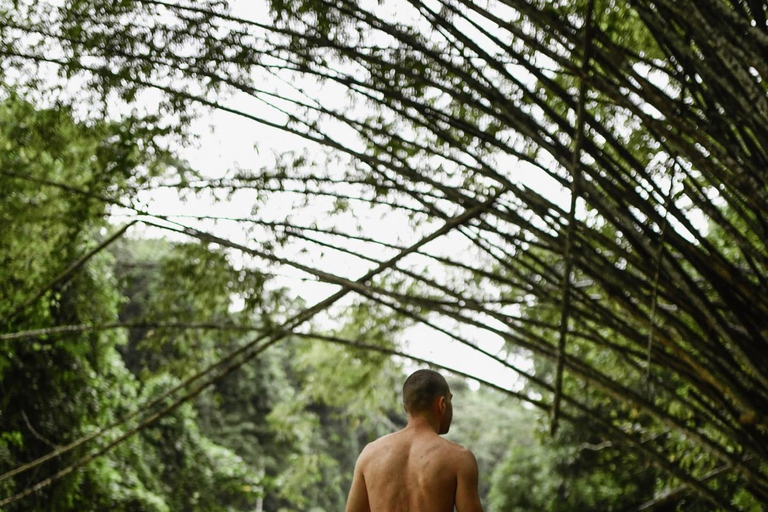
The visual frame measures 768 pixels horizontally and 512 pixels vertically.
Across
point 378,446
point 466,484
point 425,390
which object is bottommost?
point 466,484

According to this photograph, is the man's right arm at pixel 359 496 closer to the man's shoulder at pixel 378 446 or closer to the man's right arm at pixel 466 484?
the man's shoulder at pixel 378 446

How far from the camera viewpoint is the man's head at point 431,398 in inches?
72.1

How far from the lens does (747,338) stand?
2090 millimetres

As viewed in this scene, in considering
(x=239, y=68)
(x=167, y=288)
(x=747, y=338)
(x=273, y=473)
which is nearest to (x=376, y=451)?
(x=747, y=338)

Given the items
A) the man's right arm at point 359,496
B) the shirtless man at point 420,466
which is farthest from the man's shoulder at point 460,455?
the man's right arm at point 359,496

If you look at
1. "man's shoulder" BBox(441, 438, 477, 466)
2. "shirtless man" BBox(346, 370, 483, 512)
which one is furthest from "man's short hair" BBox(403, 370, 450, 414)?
"man's shoulder" BBox(441, 438, 477, 466)

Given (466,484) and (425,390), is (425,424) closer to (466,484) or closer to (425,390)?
(425,390)

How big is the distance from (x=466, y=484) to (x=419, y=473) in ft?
0.38

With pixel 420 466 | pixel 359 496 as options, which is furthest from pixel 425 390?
pixel 359 496

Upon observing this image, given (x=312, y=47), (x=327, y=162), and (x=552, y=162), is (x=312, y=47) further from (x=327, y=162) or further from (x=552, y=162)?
(x=552, y=162)

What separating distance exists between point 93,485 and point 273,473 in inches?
392

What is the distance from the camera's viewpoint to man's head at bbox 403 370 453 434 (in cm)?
183

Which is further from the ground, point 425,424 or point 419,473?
point 425,424

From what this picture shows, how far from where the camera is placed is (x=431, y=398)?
1.83 m
